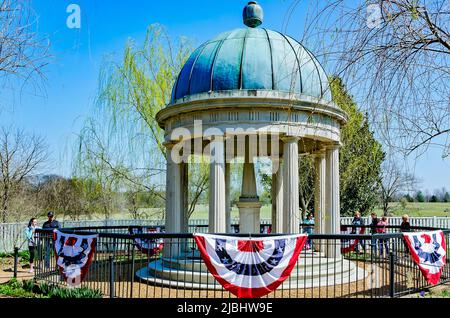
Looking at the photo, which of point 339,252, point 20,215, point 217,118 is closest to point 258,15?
point 217,118

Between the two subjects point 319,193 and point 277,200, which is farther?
point 277,200

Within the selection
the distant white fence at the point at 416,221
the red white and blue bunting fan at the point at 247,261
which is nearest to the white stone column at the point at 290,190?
the red white and blue bunting fan at the point at 247,261

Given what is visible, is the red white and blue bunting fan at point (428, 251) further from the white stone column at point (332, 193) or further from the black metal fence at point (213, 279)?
the white stone column at point (332, 193)

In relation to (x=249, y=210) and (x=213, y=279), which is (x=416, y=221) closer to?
(x=249, y=210)

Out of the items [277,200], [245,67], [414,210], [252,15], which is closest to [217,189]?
[245,67]

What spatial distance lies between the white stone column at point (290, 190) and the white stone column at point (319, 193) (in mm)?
2062

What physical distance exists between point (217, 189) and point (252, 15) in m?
6.20

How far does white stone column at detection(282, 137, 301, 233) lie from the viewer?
11984 millimetres

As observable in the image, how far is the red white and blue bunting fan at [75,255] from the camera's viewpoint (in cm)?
984

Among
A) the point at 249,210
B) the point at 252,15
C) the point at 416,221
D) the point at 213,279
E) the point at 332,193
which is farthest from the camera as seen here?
A: the point at 416,221

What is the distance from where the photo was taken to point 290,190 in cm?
1219

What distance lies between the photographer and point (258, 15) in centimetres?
1464
